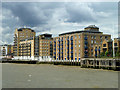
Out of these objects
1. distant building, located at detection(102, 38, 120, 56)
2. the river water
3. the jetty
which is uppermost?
distant building, located at detection(102, 38, 120, 56)

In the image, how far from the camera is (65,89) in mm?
33125

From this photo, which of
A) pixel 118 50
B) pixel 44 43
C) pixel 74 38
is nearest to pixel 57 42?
pixel 74 38

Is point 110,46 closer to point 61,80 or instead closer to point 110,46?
point 110,46

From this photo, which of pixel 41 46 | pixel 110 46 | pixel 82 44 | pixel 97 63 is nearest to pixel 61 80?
pixel 97 63

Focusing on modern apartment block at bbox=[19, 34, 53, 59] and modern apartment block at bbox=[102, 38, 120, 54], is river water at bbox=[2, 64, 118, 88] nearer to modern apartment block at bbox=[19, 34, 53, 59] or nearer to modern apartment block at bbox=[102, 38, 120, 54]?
modern apartment block at bbox=[102, 38, 120, 54]

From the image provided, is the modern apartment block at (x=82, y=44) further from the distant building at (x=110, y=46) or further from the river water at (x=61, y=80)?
the river water at (x=61, y=80)

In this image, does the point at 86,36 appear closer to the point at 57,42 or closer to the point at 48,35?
the point at 57,42

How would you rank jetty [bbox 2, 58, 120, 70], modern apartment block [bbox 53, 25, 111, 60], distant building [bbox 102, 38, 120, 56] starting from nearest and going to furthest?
1. jetty [bbox 2, 58, 120, 70]
2. distant building [bbox 102, 38, 120, 56]
3. modern apartment block [bbox 53, 25, 111, 60]

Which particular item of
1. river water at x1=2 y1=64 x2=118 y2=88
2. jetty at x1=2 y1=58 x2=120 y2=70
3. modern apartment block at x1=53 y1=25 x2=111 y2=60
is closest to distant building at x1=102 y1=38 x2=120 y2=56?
modern apartment block at x1=53 y1=25 x2=111 y2=60

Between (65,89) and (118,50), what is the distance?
79.1 metres

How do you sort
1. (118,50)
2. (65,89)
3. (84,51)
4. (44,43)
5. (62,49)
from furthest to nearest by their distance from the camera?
A: (44,43) → (62,49) → (84,51) → (118,50) → (65,89)

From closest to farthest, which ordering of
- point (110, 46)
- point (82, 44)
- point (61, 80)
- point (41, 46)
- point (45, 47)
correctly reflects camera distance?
point (61, 80)
point (110, 46)
point (82, 44)
point (41, 46)
point (45, 47)

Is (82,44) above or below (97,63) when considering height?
above

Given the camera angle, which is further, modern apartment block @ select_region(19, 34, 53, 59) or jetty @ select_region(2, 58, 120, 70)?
modern apartment block @ select_region(19, 34, 53, 59)
